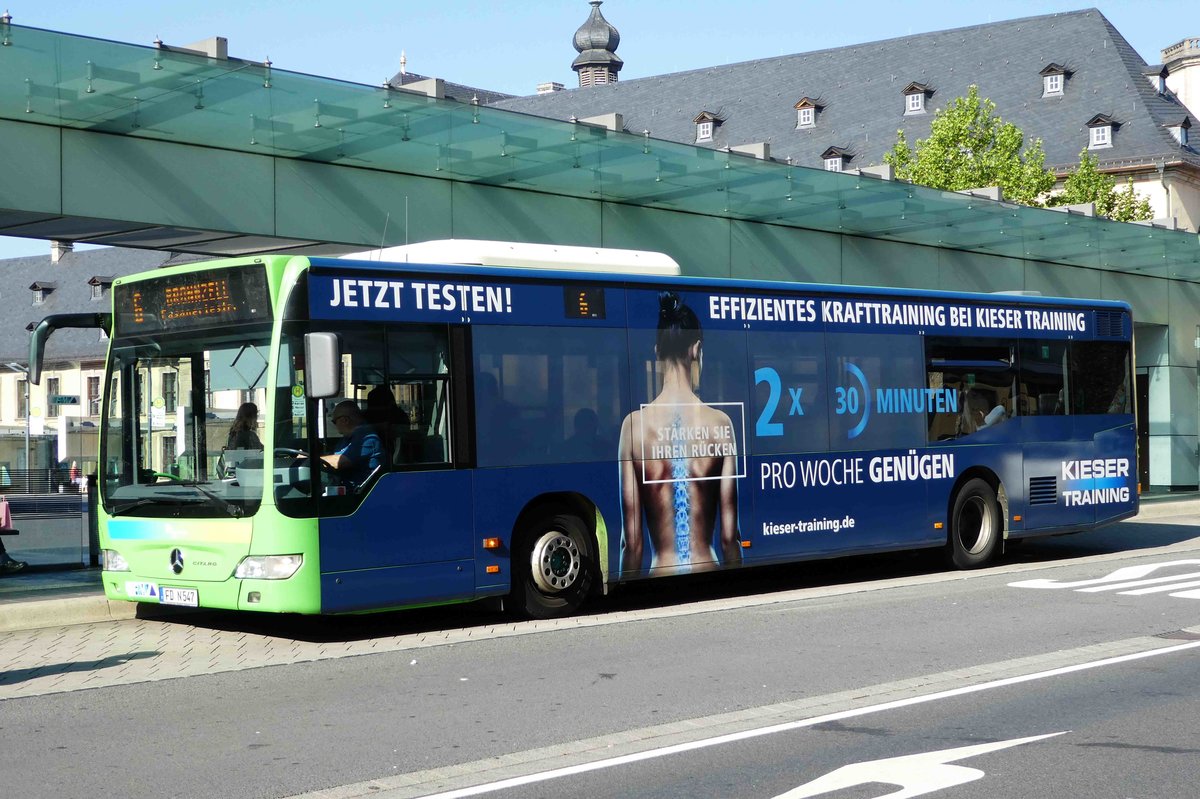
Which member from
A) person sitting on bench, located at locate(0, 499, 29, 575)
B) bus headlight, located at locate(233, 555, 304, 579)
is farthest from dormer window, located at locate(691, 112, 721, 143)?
bus headlight, located at locate(233, 555, 304, 579)

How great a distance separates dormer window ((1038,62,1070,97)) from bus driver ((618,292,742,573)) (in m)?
66.0

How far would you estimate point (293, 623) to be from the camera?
12.7 m

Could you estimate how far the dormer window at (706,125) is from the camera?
82375mm

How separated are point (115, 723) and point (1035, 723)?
4.83 meters

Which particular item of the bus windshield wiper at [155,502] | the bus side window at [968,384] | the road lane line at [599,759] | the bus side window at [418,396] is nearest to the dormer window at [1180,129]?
the bus side window at [968,384]

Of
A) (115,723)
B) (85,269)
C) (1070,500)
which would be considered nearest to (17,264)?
(85,269)

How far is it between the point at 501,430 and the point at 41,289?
80533mm

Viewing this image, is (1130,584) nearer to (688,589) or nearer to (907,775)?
(688,589)

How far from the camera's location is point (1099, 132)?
73125 millimetres

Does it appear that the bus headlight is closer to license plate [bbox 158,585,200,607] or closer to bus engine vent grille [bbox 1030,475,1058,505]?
license plate [bbox 158,585,200,607]

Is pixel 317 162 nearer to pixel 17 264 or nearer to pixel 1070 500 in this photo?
pixel 1070 500

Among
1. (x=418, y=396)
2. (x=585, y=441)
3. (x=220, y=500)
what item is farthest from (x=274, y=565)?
(x=585, y=441)

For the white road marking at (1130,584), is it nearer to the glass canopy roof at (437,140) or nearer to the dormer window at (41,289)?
the glass canopy roof at (437,140)

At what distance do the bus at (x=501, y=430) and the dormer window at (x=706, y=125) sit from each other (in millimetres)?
67107
